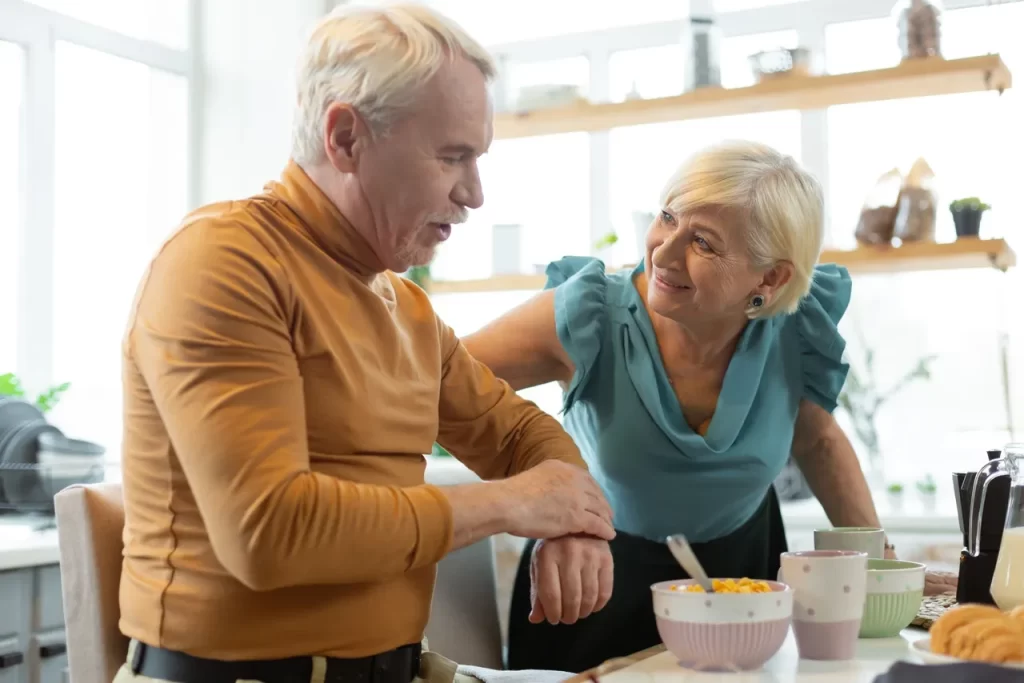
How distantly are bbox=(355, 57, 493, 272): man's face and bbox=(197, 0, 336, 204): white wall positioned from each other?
2.84 m

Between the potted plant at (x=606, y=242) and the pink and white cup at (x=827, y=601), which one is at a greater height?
the potted plant at (x=606, y=242)

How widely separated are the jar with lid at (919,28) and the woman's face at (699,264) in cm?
178

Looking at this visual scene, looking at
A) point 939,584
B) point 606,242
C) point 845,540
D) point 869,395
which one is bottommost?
point 939,584

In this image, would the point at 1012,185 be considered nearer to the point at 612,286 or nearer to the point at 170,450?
the point at 612,286

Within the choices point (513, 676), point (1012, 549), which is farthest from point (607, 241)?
point (1012, 549)

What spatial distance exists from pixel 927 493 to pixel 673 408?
1887 mm

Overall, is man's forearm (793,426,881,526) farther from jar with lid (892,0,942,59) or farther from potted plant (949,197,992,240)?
jar with lid (892,0,942,59)

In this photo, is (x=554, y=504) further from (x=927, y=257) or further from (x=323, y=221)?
(x=927, y=257)

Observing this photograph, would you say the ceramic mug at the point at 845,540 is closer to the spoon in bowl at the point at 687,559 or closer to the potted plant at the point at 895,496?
the spoon in bowl at the point at 687,559

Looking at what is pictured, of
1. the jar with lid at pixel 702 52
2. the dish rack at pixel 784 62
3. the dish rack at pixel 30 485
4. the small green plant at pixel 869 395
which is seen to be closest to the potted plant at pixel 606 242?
the jar with lid at pixel 702 52

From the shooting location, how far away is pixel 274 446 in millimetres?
937

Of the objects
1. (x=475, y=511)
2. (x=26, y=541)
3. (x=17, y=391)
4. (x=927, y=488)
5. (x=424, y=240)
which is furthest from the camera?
(x=927, y=488)

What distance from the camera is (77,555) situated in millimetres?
1091

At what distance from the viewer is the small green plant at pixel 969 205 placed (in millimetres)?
2965
